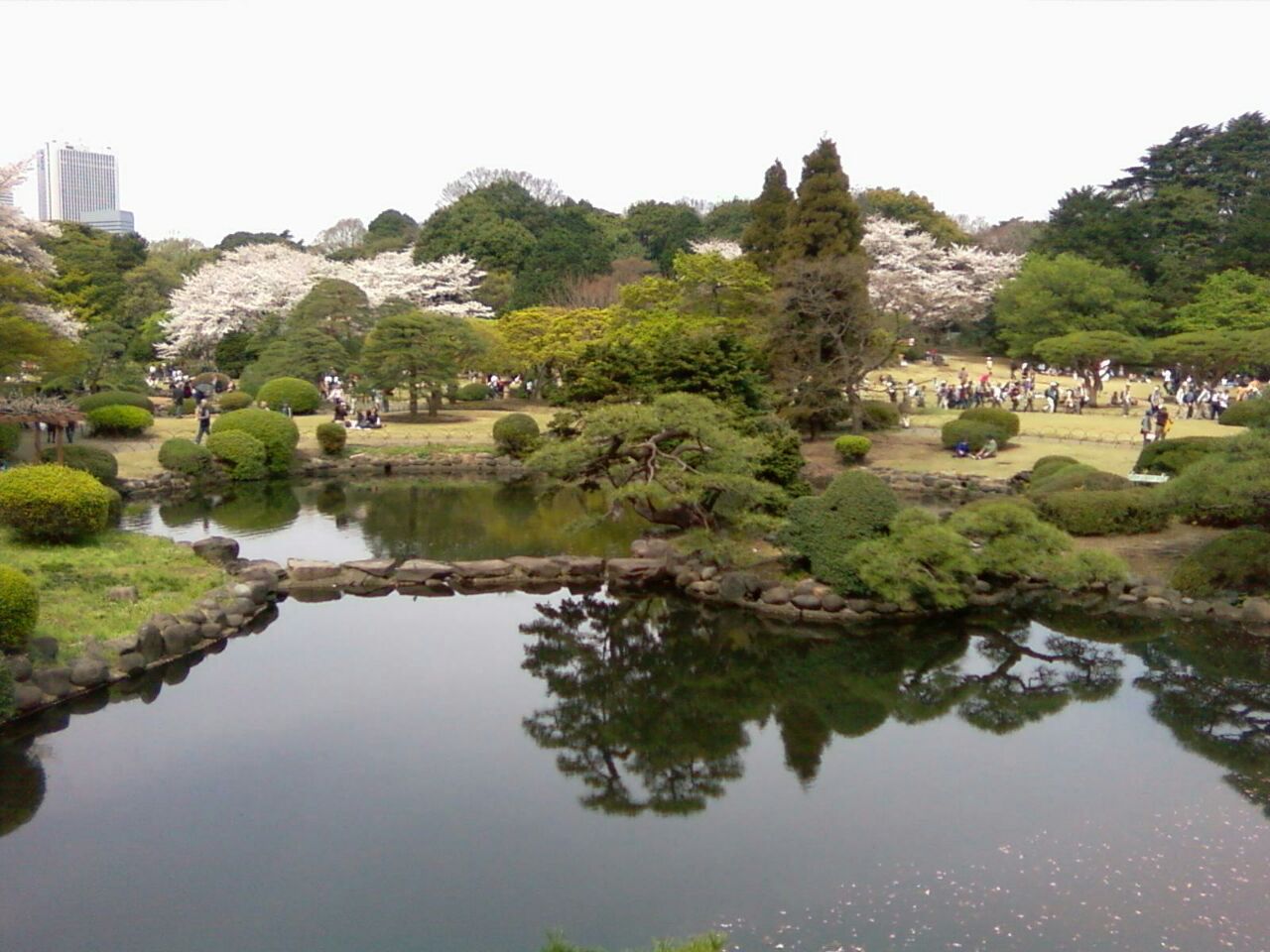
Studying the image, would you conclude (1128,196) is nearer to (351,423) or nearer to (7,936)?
(351,423)

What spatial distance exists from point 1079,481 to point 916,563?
8354 mm

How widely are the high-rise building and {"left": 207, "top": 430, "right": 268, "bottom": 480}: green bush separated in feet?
516

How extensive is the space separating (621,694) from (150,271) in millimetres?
48921

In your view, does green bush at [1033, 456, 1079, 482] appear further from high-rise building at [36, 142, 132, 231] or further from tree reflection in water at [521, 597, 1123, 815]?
high-rise building at [36, 142, 132, 231]

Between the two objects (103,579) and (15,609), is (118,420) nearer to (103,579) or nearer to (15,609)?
(103,579)

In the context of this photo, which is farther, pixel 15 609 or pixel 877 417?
pixel 877 417

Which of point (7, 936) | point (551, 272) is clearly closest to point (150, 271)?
point (551, 272)

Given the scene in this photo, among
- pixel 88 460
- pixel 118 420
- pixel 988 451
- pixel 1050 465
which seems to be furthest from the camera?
pixel 118 420

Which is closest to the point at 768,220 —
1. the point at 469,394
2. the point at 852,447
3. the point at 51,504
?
the point at 852,447

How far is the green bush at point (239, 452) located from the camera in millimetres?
27172

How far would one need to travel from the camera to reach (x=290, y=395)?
34.7 metres

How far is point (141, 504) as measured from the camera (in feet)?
79.3

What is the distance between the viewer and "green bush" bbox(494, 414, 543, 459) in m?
30.3

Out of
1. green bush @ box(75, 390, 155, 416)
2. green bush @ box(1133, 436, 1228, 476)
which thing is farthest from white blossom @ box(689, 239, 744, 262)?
green bush @ box(1133, 436, 1228, 476)
